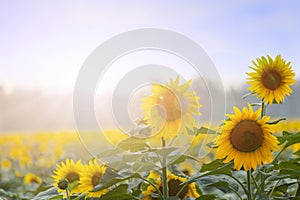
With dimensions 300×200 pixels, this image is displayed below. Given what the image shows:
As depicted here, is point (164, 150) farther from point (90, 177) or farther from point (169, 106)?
point (90, 177)

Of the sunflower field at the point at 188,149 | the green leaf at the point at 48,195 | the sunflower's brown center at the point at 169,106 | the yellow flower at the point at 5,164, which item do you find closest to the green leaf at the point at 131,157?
the sunflower field at the point at 188,149

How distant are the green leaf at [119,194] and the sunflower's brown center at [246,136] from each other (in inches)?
13.6

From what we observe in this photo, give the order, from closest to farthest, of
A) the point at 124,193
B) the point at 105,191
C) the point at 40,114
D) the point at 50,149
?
the point at 124,193 → the point at 105,191 → the point at 50,149 → the point at 40,114

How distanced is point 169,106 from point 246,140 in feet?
0.83

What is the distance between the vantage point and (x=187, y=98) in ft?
4.66

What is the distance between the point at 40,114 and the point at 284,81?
11.7 m

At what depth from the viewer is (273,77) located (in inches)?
64.6

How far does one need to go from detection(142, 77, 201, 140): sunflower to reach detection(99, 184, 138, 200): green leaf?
19 cm

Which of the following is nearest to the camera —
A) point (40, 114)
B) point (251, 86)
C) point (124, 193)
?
point (124, 193)

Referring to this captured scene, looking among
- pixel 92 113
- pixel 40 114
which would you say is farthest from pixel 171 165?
pixel 40 114

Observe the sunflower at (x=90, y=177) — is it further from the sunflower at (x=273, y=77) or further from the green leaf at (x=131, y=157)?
the sunflower at (x=273, y=77)

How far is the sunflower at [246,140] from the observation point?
1.38 meters

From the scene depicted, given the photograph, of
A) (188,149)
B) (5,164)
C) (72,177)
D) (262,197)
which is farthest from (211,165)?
(5,164)

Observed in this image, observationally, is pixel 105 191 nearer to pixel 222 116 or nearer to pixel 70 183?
pixel 70 183
